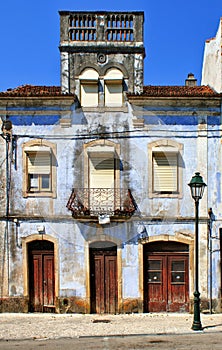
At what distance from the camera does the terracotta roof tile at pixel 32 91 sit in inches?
582

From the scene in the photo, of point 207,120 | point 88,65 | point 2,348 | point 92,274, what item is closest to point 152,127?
point 207,120

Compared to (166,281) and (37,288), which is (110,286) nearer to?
(166,281)

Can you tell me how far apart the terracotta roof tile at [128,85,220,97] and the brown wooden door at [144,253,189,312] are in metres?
5.31

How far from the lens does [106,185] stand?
14953 millimetres

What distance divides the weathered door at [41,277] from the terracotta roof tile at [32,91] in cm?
497

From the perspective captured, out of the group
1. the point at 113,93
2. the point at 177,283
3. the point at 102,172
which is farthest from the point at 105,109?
the point at 177,283

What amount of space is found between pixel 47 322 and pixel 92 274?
2180 mm

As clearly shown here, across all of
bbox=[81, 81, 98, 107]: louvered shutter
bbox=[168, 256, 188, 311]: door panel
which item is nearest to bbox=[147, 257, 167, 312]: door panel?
bbox=[168, 256, 188, 311]: door panel

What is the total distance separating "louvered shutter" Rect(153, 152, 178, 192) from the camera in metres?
14.9

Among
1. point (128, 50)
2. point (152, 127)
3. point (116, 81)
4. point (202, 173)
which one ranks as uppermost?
point (128, 50)

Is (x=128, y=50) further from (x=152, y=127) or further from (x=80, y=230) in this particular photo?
(x=80, y=230)

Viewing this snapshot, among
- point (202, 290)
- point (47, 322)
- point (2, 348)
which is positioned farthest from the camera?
point (202, 290)

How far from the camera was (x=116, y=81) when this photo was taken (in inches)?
593

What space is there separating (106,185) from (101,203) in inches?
25.4
